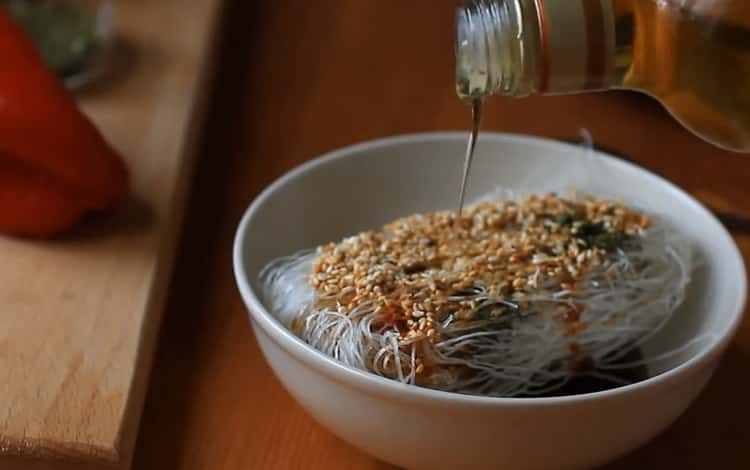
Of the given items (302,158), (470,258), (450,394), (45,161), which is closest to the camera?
(450,394)

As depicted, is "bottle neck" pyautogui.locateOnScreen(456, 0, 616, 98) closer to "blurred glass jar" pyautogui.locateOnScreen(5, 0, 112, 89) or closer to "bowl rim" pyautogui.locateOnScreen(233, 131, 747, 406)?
"bowl rim" pyautogui.locateOnScreen(233, 131, 747, 406)

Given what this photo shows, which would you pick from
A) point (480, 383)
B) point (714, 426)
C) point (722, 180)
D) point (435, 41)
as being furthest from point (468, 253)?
point (435, 41)

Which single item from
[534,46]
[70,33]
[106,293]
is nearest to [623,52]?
[534,46]

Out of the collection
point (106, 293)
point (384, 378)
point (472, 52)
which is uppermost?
point (472, 52)

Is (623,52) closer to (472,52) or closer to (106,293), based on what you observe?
(472,52)

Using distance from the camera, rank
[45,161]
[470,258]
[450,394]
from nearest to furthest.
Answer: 1. [450,394]
2. [470,258]
3. [45,161]

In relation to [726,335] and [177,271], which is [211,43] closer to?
[177,271]

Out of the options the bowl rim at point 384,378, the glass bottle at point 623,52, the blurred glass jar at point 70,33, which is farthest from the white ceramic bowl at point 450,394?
the blurred glass jar at point 70,33

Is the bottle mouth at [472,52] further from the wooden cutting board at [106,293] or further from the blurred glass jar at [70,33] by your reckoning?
the blurred glass jar at [70,33]
